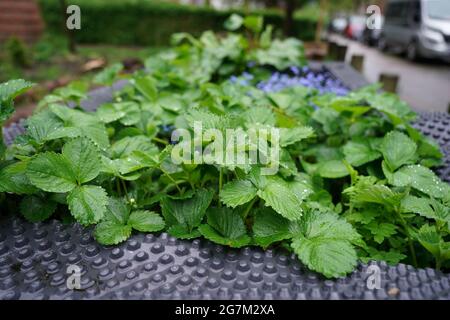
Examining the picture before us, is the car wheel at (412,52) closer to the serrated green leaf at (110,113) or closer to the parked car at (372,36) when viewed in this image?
the parked car at (372,36)

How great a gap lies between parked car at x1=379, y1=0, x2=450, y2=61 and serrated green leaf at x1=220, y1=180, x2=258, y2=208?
10222 millimetres

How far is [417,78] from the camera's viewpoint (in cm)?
851

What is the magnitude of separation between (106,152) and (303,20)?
470 inches

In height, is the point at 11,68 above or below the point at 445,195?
below

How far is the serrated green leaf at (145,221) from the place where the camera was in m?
1.19

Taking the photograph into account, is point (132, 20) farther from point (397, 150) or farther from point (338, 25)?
point (338, 25)

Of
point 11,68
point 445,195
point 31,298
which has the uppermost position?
point 445,195

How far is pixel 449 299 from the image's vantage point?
0.94 metres

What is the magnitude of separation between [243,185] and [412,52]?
36.2 ft

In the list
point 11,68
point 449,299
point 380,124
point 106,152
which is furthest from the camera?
point 11,68

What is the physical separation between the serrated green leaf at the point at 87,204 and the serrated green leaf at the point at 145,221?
0.41ft

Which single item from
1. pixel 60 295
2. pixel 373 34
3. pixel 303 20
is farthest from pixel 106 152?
pixel 373 34

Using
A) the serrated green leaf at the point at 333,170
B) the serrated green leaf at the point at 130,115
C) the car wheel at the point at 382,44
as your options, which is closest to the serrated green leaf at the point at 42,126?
the serrated green leaf at the point at 130,115

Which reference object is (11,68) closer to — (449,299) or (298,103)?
(298,103)
